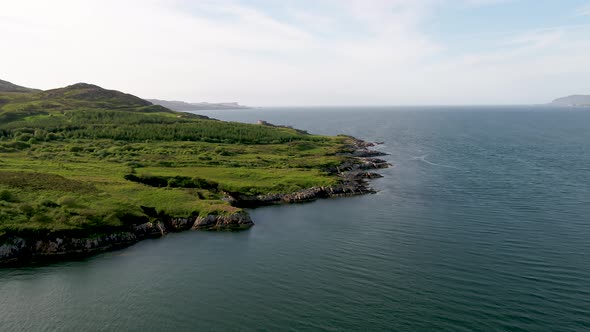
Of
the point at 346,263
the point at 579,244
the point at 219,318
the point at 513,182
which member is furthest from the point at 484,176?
the point at 219,318

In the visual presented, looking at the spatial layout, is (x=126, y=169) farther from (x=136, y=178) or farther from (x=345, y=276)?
(x=345, y=276)

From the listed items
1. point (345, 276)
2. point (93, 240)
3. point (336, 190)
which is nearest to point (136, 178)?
point (93, 240)

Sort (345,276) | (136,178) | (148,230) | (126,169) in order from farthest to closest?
→ 1. (126,169)
2. (136,178)
3. (148,230)
4. (345,276)

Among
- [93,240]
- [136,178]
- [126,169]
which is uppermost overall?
[126,169]

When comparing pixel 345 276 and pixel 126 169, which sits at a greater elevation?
pixel 126 169

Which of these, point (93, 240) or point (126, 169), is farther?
point (126, 169)

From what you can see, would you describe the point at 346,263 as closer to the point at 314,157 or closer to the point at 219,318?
the point at 219,318

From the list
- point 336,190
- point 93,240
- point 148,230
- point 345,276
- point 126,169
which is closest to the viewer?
point 345,276

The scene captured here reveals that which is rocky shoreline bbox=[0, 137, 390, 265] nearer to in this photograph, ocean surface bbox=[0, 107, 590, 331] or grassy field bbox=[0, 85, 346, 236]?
grassy field bbox=[0, 85, 346, 236]
